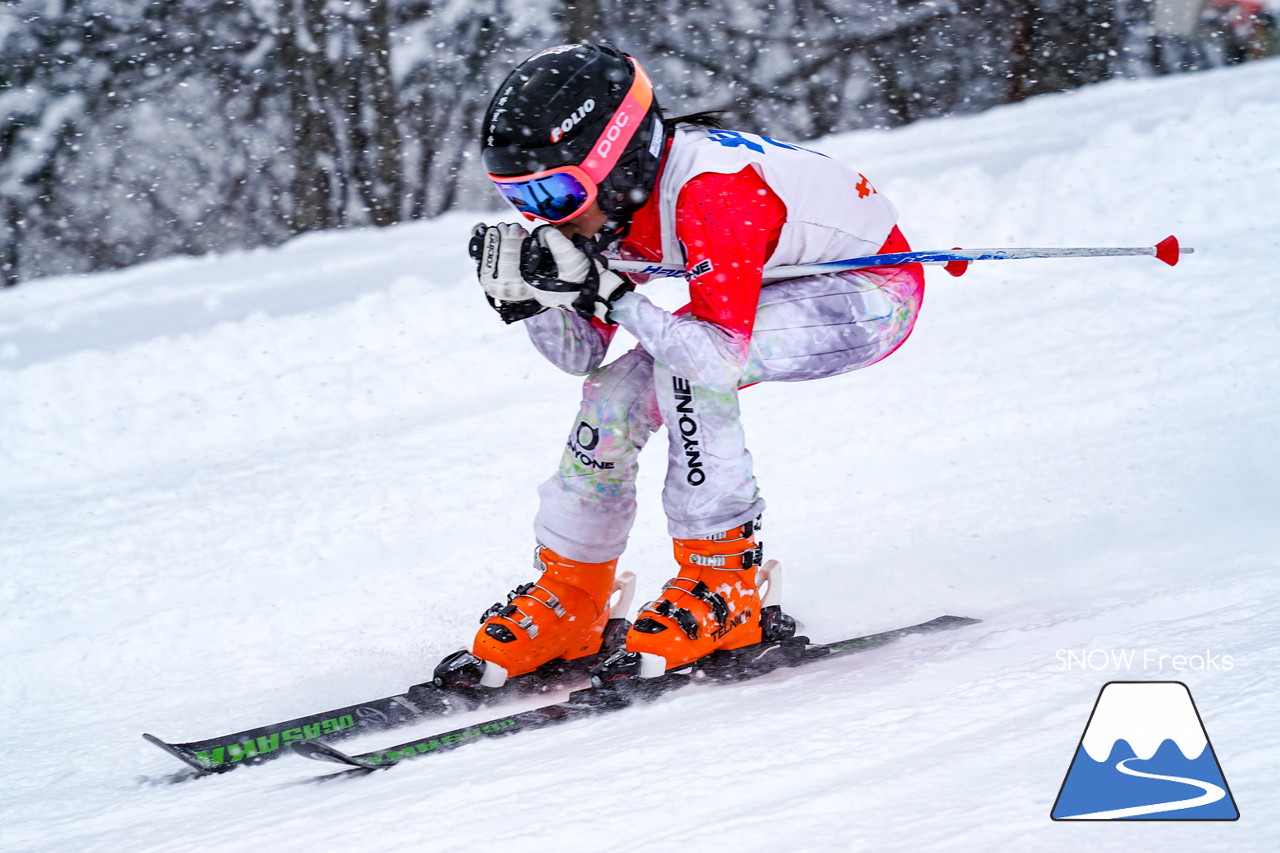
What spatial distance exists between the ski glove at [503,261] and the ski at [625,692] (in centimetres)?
85

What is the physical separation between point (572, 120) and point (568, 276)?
317 mm

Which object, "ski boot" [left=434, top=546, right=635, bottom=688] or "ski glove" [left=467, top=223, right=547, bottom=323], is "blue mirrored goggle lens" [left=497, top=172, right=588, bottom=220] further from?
"ski boot" [left=434, top=546, right=635, bottom=688]

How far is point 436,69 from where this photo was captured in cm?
744

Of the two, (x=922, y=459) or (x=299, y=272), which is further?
(x=299, y=272)

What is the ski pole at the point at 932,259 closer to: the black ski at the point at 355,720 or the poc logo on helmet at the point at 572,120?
the poc logo on helmet at the point at 572,120

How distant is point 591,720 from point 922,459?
78.0 inches

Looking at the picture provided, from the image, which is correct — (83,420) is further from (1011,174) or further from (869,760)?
(1011,174)

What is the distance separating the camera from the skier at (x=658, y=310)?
2168 mm

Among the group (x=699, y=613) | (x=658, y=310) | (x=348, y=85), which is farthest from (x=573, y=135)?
(x=348, y=85)

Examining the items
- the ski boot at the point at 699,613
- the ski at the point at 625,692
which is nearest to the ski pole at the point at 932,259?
the ski boot at the point at 699,613

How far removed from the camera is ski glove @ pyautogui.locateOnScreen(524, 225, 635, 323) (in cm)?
214

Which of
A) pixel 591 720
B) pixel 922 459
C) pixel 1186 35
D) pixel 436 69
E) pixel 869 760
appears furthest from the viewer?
pixel 1186 35

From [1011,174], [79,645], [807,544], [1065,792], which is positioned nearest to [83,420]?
[79,645]

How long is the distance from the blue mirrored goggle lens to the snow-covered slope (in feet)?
3.45
